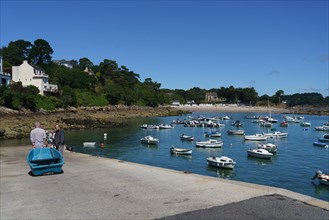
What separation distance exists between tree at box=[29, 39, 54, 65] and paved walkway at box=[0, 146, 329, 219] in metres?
99.1

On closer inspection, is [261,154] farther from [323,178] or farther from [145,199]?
[145,199]

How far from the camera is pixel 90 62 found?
147500 mm

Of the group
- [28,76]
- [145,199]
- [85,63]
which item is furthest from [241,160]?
[85,63]

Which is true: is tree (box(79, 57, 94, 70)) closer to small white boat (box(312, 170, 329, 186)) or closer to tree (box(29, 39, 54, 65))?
tree (box(29, 39, 54, 65))

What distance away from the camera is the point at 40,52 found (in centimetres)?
10869

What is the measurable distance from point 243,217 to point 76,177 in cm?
956

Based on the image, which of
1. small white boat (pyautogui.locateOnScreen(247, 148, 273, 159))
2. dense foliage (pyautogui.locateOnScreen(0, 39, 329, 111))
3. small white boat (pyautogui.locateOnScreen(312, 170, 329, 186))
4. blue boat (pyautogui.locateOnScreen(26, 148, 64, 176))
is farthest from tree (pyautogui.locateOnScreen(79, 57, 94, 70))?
blue boat (pyautogui.locateOnScreen(26, 148, 64, 176))

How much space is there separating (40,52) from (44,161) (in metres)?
101

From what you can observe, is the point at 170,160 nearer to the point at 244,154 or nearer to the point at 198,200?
the point at 244,154

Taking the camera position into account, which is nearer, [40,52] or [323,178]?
[323,178]

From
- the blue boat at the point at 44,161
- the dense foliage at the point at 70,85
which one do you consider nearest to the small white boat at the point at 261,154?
the blue boat at the point at 44,161

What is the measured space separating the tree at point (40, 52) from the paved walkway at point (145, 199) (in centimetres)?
9907

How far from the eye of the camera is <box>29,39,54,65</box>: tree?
107500 millimetres

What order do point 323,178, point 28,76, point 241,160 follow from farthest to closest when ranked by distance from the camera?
1. point 28,76
2. point 241,160
3. point 323,178
